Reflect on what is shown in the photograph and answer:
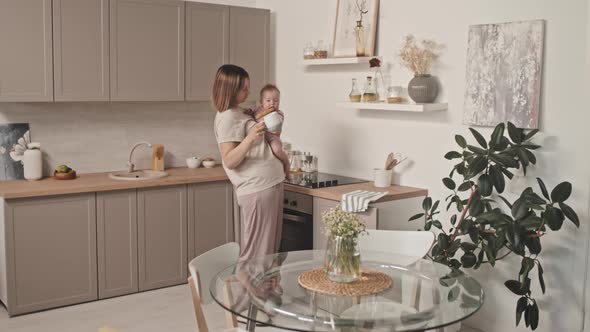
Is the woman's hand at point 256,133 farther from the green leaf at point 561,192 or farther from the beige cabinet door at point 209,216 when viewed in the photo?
the green leaf at point 561,192

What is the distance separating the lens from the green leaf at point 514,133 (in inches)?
156

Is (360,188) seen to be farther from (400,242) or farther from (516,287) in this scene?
(516,287)

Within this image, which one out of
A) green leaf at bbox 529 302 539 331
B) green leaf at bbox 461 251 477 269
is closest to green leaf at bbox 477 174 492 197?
green leaf at bbox 461 251 477 269

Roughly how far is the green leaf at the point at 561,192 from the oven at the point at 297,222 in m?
1.74

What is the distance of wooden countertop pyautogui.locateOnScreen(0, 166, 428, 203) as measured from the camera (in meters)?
4.59

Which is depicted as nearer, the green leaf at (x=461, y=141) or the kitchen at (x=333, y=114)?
the kitchen at (x=333, y=114)

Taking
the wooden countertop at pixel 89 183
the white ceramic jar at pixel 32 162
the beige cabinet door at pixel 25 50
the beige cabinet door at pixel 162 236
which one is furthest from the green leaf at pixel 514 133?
the white ceramic jar at pixel 32 162

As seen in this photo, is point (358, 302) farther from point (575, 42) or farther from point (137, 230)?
point (137, 230)

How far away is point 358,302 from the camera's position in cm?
272

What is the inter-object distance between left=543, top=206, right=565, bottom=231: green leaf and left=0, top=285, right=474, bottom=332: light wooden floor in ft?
3.87

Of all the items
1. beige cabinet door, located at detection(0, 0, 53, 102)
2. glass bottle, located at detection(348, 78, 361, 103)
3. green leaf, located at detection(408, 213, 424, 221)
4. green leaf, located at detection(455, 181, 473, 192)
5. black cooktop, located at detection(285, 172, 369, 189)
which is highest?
beige cabinet door, located at detection(0, 0, 53, 102)

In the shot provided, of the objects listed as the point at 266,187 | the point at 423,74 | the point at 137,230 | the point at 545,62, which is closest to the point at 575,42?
the point at 545,62

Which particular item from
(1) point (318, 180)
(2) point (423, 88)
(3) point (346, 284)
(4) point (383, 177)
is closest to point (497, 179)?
(2) point (423, 88)

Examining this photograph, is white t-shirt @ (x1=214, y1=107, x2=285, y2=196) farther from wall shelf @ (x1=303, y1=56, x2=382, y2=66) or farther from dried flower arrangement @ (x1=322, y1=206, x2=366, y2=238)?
dried flower arrangement @ (x1=322, y1=206, x2=366, y2=238)
